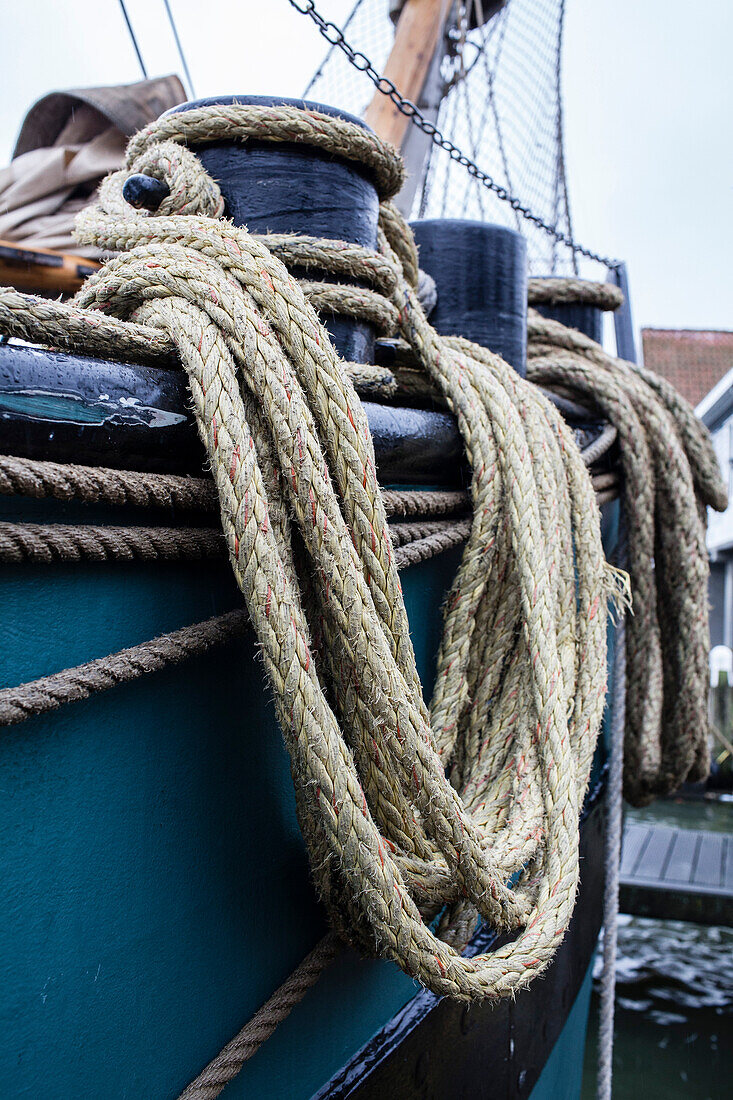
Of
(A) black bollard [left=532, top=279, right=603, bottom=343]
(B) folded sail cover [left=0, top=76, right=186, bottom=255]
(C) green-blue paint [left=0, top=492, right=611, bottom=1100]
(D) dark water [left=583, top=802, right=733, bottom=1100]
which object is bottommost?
(D) dark water [left=583, top=802, right=733, bottom=1100]

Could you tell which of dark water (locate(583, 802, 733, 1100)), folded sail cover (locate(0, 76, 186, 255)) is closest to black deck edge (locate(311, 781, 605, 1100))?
dark water (locate(583, 802, 733, 1100))

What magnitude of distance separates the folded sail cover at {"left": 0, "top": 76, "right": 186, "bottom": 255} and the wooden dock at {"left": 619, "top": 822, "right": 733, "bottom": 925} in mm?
3946

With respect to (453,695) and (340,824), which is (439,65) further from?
(340,824)

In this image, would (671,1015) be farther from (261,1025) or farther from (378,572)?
(378,572)

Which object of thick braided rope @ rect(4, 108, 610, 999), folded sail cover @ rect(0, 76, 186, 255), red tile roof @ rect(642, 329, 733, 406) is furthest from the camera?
red tile roof @ rect(642, 329, 733, 406)

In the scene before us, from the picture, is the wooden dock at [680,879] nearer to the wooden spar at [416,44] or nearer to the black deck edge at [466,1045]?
the black deck edge at [466,1045]

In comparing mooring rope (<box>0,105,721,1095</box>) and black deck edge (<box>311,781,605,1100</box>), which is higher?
mooring rope (<box>0,105,721,1095</box>)

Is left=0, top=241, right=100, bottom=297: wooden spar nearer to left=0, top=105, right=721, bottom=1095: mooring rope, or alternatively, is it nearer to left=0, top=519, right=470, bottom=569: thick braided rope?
left=0, top=105, right=721, bottom=1095: mooring rope

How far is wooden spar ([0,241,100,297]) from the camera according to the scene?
237 centimetres

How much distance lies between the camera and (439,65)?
13.9 ft

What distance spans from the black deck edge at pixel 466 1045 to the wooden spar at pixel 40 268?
1849 mm

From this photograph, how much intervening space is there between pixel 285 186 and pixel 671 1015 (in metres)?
4.52

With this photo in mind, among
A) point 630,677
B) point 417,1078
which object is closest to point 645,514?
point 630,677

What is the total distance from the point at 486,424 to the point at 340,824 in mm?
728
